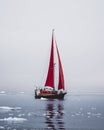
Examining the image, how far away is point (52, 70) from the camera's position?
109 metres

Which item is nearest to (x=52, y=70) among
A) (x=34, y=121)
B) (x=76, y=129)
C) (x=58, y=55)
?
(x=58, y=55)

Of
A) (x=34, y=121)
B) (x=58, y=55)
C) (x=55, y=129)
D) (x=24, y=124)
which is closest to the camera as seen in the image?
(x=55, y=129)

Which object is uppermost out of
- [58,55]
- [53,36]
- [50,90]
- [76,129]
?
[53,36]

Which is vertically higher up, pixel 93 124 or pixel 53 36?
pixel 53 36

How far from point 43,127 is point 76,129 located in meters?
4.60

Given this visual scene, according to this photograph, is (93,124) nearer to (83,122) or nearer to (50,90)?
(83,122)

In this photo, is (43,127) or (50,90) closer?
(43,127)

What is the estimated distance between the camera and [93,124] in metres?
52.6

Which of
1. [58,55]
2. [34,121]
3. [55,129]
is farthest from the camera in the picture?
[58,55]

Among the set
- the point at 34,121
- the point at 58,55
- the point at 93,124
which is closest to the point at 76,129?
the point at 93,124

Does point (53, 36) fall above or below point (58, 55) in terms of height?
above

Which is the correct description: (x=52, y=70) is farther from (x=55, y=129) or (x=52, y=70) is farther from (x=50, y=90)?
(x=55, y=129)

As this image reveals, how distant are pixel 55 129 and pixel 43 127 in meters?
2.65

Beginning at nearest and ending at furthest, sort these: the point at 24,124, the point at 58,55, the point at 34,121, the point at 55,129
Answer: the point at 55,129 < the point at 24,124 < the point at 34,121 < the point at 58,55
